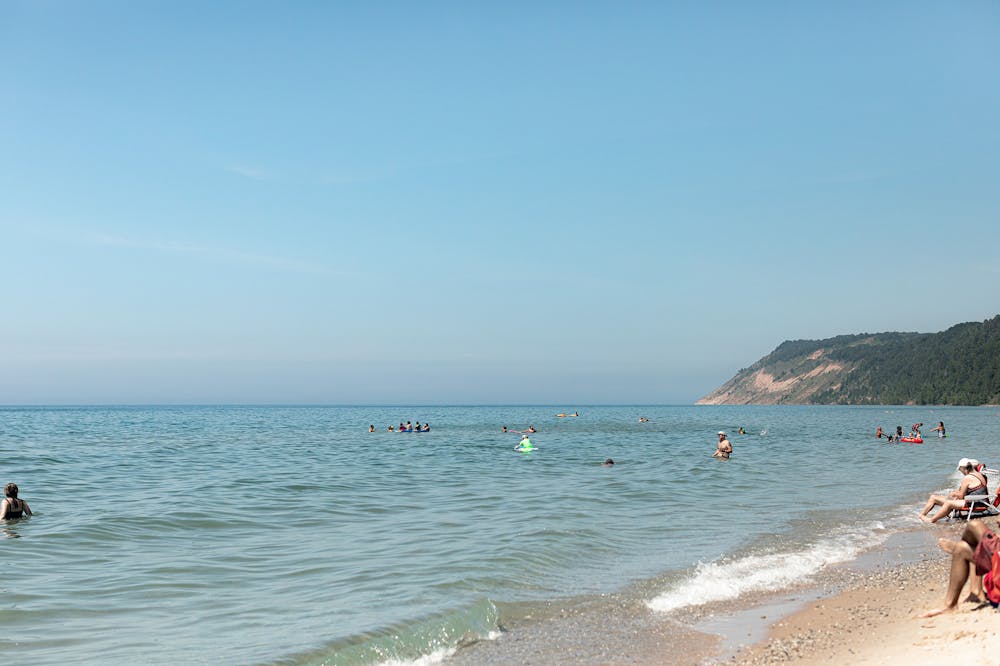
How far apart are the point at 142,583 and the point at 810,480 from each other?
74.8 ft

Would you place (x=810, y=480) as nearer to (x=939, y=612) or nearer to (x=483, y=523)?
(x=483, y=523)

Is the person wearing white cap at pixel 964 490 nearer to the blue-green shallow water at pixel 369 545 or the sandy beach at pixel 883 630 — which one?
the blue-green shallow water at pixel 369 545

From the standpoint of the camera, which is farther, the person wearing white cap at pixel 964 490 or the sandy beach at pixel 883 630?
the person wearing white cap at pixel 964 490

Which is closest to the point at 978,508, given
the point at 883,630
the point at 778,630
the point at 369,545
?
the point at 883,630

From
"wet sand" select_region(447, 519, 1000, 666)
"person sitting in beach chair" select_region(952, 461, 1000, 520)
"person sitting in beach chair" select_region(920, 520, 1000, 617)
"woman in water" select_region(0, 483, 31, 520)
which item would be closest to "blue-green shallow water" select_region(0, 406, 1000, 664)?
"woman in water" select_region(0, 483, 31, 520)

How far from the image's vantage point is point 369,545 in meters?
15.2

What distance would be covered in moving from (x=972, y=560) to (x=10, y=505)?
1854 centimetres

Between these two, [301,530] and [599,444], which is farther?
[599,444]

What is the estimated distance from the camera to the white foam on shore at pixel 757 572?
37.4 ft

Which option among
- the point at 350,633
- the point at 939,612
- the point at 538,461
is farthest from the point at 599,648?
the point at 538,461

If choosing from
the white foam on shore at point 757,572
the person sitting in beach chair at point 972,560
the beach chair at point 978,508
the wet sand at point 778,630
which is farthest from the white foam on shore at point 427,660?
the beach chair at point 978,508

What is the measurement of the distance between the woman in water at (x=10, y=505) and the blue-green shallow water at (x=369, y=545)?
391 mm

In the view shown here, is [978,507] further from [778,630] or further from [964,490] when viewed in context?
[778,630]

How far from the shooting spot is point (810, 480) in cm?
2780
